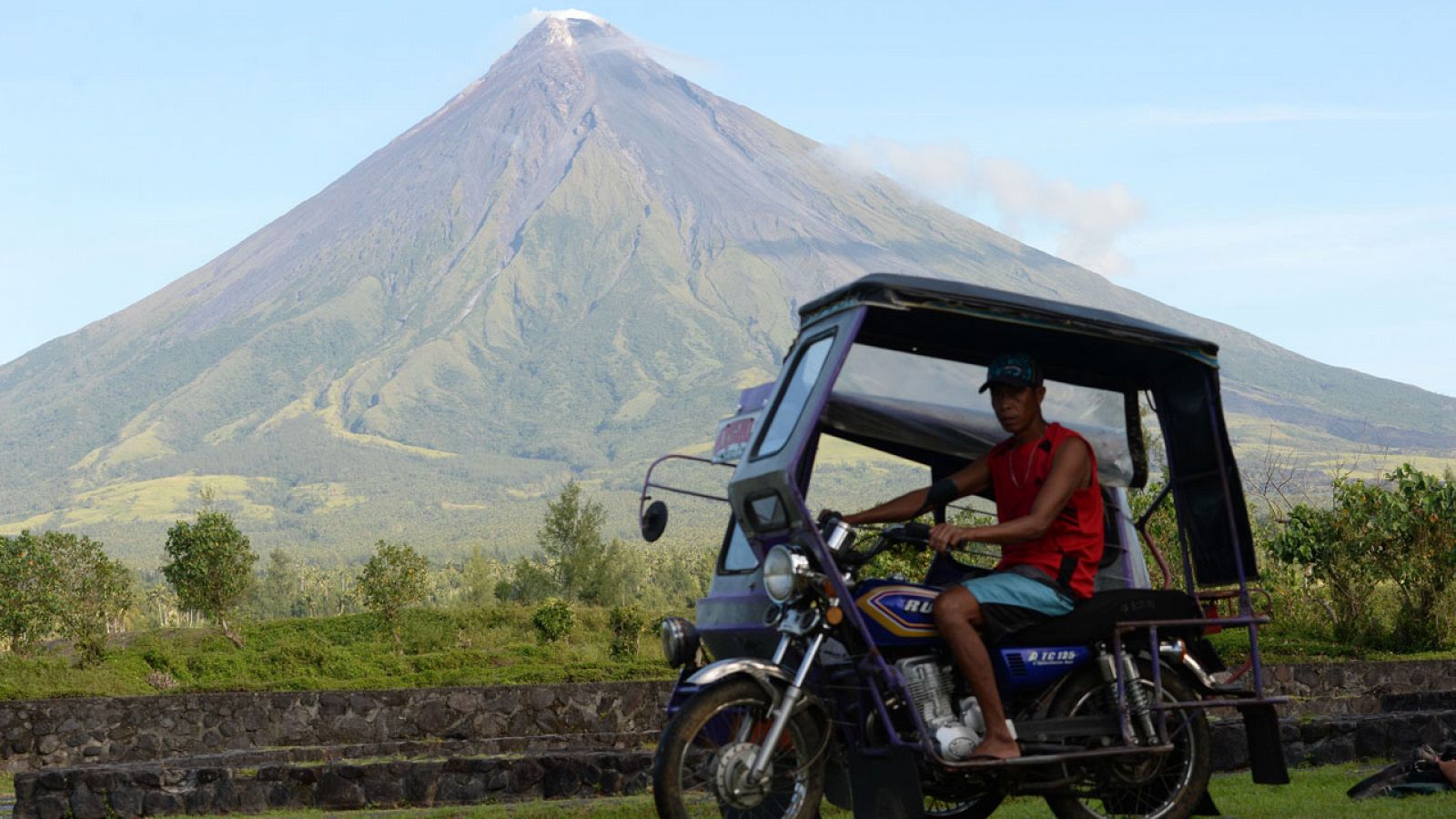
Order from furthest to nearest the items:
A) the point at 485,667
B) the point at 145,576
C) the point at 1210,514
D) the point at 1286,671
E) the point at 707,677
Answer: the point at 145,576, the point at 485,667, the point at 1286,671, the point at 1210,514, the point at 707,677

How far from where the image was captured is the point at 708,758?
6508 millimetres

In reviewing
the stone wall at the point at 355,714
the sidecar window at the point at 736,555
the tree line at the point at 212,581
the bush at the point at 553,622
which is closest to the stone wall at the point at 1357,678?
the stone wall at the point at 355,714

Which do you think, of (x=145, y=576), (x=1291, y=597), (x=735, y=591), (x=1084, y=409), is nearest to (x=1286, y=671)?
(x=1291, y=597)

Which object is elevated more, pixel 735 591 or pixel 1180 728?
pixel 735 591

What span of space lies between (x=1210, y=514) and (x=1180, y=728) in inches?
52.3

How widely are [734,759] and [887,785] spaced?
2.27ft

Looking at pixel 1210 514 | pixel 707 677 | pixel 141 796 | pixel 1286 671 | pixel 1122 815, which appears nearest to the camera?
pixel 707 677

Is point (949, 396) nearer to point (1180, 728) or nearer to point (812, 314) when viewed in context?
point (812, 314)

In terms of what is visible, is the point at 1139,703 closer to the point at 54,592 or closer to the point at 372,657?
the point at 372,657

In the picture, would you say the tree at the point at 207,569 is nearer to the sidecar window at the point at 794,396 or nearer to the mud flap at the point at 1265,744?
the sidecar window at the point at 794,396

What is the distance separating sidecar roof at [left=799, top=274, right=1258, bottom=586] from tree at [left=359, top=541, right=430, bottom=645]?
31155 mm

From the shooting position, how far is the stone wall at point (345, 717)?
20.8 meters

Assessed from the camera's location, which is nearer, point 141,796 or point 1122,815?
point 1122,815

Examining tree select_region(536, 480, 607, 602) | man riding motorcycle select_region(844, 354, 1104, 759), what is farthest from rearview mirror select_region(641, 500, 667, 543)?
tree select_region(536, 480, 607, 602)
